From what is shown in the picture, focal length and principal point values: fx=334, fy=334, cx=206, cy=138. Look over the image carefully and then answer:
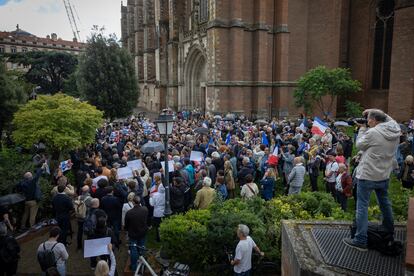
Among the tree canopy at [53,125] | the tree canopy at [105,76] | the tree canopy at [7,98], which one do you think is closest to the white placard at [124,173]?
the tree canopy at [53,125]

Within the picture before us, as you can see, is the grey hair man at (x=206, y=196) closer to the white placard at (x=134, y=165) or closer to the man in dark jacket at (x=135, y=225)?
the man in dark jacket at (x=135, y=225)

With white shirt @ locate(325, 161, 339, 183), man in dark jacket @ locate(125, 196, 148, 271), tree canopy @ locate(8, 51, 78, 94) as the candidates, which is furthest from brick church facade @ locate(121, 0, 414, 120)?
tree canopy @ locate(8, 51, 78, 94)

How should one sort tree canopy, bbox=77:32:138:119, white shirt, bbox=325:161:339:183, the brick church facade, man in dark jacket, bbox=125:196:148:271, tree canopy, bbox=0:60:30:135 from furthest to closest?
1. the brick church facade
2. tree canopy, bbox=77:32:138:119
3. tree canopy, bbox=0:60:30:135
4. white shirt, bbox=325:161:339:183
5. man in dark jacket, bbox=125:196:148:271

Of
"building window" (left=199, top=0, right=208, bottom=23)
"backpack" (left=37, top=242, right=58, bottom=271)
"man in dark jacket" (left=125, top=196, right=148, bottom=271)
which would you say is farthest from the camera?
"building window" (left=199, top=0, right=208, bottom=23)

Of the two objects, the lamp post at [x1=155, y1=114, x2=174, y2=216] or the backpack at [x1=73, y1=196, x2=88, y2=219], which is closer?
the backpack at [x1=73, y1=196, x2=88, y2=219]

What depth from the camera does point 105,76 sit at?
25625 mm

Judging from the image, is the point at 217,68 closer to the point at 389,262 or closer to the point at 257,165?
the point at 257,165

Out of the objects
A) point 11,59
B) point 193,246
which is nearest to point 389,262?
point 193,246

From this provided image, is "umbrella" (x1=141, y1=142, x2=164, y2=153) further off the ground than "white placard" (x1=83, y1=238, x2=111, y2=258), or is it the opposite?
"umbrella" (x1=141, y1=142, x2=164, y2=153)

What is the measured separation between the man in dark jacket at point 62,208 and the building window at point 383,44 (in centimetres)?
2728

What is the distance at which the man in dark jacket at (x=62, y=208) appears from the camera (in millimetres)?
8164

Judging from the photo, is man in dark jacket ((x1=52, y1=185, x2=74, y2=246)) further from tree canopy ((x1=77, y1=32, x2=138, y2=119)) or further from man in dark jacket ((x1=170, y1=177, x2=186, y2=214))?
tree canopy ((x1=77, y1=32, x2=138, y2=119))

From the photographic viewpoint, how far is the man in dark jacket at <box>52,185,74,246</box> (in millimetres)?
8164

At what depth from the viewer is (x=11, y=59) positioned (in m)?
53.1
